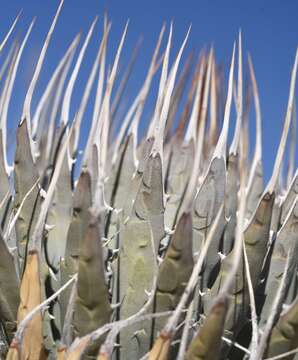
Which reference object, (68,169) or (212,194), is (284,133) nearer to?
(212,194)

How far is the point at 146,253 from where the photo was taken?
53.0 inches

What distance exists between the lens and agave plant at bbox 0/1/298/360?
1.06 m

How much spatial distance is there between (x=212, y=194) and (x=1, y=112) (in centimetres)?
61

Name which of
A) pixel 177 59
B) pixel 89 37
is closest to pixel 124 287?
pixel 177 59

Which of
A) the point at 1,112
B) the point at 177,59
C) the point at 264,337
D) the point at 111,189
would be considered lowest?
the point at 264,337

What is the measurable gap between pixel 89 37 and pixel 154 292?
2.67 feet

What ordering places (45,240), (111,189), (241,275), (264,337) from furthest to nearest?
(111,189), (45,240), (241,275), (264,337)

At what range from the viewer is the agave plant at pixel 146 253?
106 centimetres

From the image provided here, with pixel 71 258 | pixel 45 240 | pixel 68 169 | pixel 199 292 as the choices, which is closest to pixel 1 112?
pixel 68 169

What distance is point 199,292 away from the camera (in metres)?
1.39

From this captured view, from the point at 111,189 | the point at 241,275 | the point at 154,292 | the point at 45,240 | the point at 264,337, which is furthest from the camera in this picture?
the point at 111,189

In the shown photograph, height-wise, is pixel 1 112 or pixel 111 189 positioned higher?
pixel 1 112

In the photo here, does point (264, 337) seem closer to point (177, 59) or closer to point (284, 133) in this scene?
point (284, 133)

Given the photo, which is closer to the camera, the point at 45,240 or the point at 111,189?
the point at 45,240
